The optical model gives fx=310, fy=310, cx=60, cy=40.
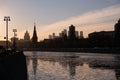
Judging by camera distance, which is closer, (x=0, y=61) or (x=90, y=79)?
(x=0, y=61)

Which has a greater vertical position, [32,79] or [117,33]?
[117,33]

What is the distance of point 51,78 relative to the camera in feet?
122

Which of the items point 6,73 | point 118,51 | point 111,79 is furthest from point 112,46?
point 6,73

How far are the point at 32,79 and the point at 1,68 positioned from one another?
17.0m

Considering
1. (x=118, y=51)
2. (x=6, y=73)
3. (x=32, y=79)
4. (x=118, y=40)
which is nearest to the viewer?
(x=6, y=73)

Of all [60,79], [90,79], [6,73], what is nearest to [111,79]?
[90,79]

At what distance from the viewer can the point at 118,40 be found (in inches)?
7229

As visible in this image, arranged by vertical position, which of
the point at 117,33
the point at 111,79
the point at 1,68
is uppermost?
the point at 117,33

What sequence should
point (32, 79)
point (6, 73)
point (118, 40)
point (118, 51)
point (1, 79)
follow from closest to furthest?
point (1, 79) → point (6, 73) → point (32, 79) → point (118, 51) → point (118, 40)

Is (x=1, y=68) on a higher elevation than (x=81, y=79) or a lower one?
higher

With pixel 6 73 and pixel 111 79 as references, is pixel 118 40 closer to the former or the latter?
pixel 111 79

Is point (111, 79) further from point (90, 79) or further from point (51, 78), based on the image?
point (51, 78)

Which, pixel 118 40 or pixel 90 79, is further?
pixel 118 40

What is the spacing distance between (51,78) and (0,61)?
17.3 m
